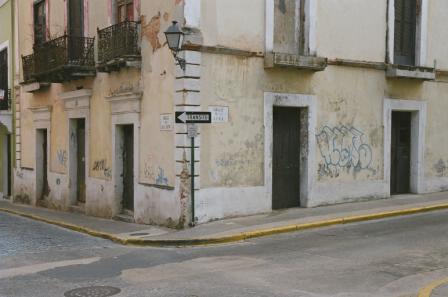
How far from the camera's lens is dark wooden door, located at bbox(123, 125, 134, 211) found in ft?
49.4

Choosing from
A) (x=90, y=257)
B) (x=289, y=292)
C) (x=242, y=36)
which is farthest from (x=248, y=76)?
(x=289, y=292)

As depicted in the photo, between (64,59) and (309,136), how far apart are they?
24.4 feet

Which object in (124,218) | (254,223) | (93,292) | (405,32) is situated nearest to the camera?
(93,292)

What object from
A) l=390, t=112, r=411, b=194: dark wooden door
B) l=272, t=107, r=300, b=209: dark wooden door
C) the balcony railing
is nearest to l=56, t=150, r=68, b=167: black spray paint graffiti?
the balcony railing

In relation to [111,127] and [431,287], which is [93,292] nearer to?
[431,287]

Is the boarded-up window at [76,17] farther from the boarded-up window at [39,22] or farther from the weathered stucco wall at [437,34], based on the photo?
the weathered stucco wall at [437,34]

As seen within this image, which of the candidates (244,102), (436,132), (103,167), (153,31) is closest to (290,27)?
(244,102)

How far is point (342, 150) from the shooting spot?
49.1ft

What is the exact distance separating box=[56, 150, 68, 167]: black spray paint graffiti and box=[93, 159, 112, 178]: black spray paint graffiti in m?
2.43

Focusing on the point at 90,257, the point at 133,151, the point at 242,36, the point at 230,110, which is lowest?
the point at 90,257

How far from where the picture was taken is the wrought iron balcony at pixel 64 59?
16.2m

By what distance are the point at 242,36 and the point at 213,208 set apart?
12.8 ft

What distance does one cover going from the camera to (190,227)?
12.1 m

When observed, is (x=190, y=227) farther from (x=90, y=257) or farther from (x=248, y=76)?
(x=248, y=76)
